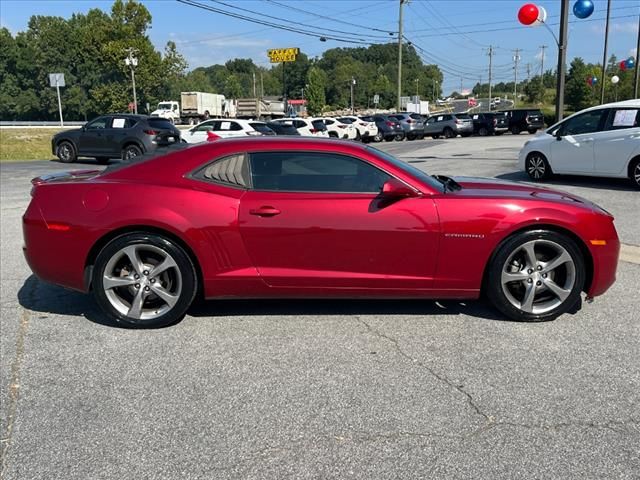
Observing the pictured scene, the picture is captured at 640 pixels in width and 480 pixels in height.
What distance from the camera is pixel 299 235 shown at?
4.42m

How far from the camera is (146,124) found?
19391 millimetres

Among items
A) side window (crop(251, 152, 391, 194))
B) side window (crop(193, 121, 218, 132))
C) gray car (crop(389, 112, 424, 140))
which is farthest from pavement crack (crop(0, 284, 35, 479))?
gray car (crop(389, 112, 424, 140))

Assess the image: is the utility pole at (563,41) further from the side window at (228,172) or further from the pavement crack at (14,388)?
the pavement crack at (14,388)

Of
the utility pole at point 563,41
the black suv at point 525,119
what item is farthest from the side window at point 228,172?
the black suv at point 525,119

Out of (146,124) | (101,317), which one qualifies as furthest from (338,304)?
(146,124)

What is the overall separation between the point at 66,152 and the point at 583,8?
16928 millimetres

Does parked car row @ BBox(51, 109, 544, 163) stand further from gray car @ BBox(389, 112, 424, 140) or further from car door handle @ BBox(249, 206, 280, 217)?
car door handle @ BBox(249, 206, 280, 217)

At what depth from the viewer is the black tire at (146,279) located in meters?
4.50

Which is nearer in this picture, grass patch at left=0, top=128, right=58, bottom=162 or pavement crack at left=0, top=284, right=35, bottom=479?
pavement crack at left=0, top=284, right=35, bottom=479

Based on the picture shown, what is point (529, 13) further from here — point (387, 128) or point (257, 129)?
point (387, 128)

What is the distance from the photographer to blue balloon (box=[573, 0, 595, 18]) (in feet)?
55.0

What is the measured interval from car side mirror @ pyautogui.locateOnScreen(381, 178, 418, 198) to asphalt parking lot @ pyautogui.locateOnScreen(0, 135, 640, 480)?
3.35 feet

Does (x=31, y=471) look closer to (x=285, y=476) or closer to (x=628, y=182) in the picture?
(x=285, y=476)

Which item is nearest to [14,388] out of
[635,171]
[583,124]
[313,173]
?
[313,173]
